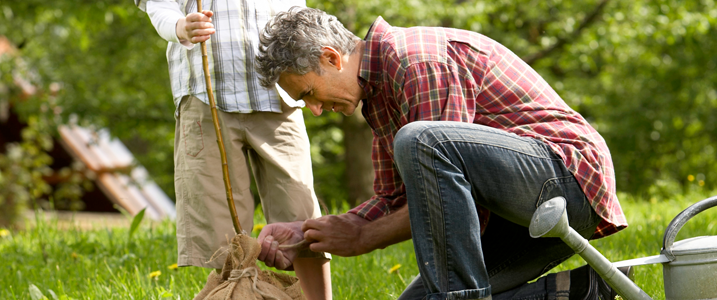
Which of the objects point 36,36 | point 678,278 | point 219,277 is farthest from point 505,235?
point 36,36

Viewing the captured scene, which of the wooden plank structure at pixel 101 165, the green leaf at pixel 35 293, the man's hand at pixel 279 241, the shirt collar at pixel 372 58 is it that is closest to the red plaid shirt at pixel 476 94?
the shirt collar at pixel 372 58

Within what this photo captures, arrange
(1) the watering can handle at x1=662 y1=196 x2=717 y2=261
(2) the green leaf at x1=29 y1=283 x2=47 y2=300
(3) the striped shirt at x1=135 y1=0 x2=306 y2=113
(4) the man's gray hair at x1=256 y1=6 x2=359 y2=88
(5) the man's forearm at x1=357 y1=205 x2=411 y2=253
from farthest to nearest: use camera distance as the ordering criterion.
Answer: (2) the green leaf at x1=29 y1=283 x2=47 y2=300
(3) the striped shirt at x1=135 y1=0 x2=306 y2=113
(5) the man's forearm at x1=357 y1=205 x2=411 y2=253
(4) the man's gray hair at x1=256 y1=6 x2=359 y2=88
(1) the watering can handle at x1=662 y1=196 x2=717 y2=261

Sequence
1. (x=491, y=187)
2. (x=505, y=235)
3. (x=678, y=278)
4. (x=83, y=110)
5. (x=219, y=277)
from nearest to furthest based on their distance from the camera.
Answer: (x=678, y=278) < (x=491, y=187) < (x=219, y=277) < (x=505, y=235) < (x=83, y=110)

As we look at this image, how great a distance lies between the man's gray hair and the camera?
1999 mm

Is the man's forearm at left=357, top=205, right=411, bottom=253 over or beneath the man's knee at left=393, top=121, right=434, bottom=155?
beneath

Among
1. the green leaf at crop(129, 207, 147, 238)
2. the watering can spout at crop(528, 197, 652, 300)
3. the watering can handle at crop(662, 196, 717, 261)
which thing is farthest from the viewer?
the green leaf at crop(129, 207, 147, 238)

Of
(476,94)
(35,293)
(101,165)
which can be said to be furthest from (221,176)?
(101,165)

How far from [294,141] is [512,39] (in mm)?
6881

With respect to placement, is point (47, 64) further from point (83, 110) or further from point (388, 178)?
point (388, 178)

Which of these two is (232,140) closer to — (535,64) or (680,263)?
(680,263)

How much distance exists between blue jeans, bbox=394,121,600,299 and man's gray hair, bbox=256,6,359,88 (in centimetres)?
38

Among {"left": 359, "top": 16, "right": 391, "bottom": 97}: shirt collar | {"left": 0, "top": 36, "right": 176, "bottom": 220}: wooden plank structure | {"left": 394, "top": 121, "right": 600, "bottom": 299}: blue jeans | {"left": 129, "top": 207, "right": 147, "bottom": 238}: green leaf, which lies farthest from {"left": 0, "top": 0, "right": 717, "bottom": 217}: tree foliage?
→ {"left": 359, "top": 16, "right": 391, "bottom": 97}: shirt collar

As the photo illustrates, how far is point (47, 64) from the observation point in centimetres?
889

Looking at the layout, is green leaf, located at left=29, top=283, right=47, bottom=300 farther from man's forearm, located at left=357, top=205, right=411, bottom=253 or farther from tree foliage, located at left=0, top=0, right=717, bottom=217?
tree foliage, located at left=0, top=0, right=717, bottom=217
